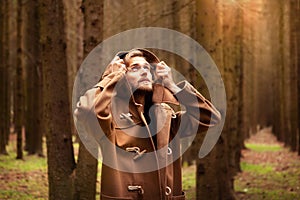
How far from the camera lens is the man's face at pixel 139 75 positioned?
4184 millimetres

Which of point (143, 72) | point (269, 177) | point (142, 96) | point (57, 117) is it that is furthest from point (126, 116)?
point (269, 177)

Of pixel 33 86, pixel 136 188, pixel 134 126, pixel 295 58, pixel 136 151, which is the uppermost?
pixel 295 58

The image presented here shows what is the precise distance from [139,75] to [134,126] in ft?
1.26

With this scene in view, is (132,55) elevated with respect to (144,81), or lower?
elevated

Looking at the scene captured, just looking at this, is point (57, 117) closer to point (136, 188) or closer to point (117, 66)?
point (117, 66)

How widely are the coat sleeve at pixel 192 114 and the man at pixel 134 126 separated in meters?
0.06

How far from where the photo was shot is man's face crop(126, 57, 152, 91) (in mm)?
4184

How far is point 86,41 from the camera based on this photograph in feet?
26.9

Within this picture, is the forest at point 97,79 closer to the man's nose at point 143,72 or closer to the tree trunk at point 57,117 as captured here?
the tree trunk at point 57,117

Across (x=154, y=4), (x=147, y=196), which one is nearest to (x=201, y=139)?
(x=154, y=4)

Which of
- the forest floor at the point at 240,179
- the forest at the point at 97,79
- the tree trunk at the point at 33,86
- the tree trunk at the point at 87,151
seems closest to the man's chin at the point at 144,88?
the forest at the point at 97,79

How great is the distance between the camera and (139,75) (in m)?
4.19

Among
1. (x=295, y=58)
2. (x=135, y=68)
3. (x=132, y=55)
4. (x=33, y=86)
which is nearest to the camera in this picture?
(x=135, y=68)

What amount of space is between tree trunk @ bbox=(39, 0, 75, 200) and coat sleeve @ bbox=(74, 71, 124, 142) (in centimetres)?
438
